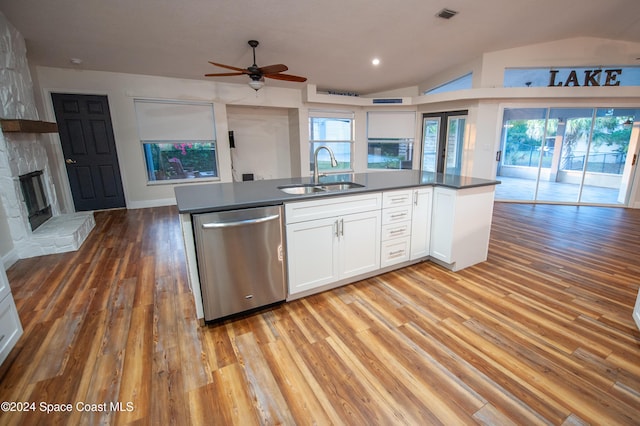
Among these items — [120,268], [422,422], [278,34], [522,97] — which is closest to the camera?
[422,422]

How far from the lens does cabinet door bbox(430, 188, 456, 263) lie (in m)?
2.74

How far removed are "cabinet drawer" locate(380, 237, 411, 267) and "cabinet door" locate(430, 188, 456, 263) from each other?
33 centimetres

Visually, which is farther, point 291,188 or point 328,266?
point 291,188

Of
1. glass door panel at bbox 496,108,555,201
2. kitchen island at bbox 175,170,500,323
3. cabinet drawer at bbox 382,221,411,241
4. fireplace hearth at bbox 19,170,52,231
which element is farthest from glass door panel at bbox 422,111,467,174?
fireplace hearth at bbox 19,170,52,231

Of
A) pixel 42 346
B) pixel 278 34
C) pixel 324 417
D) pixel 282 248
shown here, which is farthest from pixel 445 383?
pixel 278 34

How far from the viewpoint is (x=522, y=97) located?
5426 millimetres

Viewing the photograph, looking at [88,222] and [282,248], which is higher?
[282,248]

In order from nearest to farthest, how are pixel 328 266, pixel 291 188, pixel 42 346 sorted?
pixel 42 346 → pixel 328 266 → pixel 291 188

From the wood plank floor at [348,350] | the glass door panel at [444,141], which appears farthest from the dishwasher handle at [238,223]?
the glass door panel at [444,141]

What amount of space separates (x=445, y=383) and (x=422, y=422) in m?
0.30

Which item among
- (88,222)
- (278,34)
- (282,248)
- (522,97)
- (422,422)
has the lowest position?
(422,422)

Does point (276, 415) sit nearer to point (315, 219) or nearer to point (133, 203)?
point (315, 219)

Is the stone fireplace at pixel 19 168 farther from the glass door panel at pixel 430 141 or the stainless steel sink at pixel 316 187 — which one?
the glass door panel at pixel 430 141

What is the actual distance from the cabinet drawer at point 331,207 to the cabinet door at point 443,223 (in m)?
0.71
